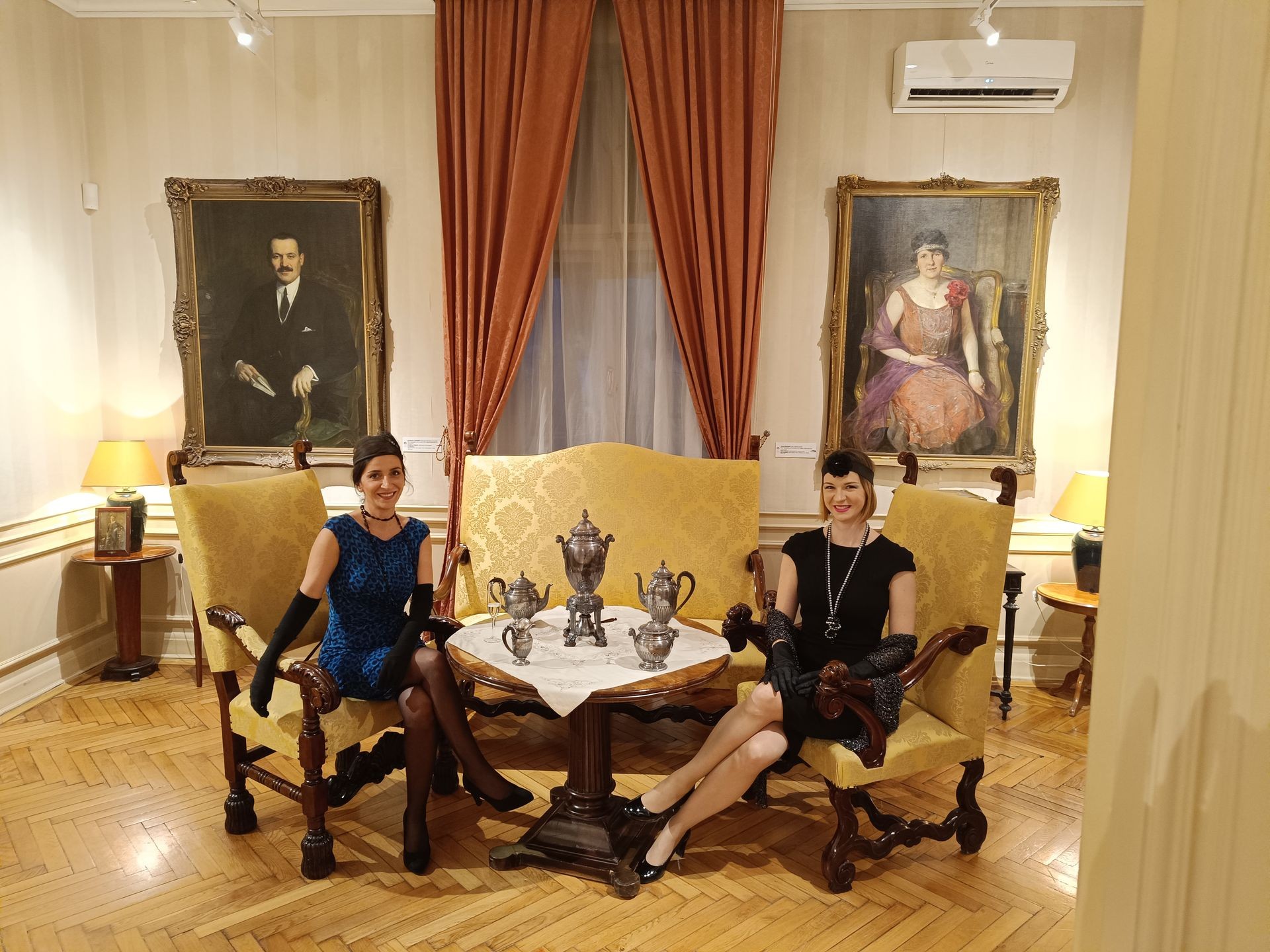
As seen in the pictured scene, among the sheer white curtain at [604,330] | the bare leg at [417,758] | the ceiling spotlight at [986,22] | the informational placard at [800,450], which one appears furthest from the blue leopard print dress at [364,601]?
the ceiling spotlight at [986,22]

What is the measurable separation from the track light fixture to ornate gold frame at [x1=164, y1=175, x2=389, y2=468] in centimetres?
78

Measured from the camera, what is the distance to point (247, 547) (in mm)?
3527

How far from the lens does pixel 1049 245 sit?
4.86m

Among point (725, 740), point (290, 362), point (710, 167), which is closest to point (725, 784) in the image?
point (725, 740)

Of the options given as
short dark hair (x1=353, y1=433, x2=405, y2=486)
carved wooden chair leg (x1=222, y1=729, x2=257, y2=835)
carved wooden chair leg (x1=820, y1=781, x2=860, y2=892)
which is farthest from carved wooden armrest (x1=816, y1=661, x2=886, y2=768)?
carved wooden chair leg (x1=222, y1=729, x2=257, y2=835)

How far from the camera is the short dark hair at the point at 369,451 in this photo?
3.15 meters

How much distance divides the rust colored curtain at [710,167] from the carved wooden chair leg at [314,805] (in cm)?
275

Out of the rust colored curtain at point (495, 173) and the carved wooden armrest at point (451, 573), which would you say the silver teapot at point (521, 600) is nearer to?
the carved wooden armrest at point (451, 573)

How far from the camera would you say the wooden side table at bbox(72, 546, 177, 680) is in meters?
4.82

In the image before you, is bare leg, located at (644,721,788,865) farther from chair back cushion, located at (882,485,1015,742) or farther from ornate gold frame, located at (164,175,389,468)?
ornate gold frame, located at (164,175,389,468)

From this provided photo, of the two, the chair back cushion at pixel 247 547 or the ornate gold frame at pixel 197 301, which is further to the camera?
the ornate gold frame at pixel 197 301

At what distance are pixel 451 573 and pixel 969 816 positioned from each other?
2558 mm

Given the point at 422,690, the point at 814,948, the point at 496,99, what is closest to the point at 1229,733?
the point at 814,948

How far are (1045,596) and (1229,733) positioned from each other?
4.61 metres
